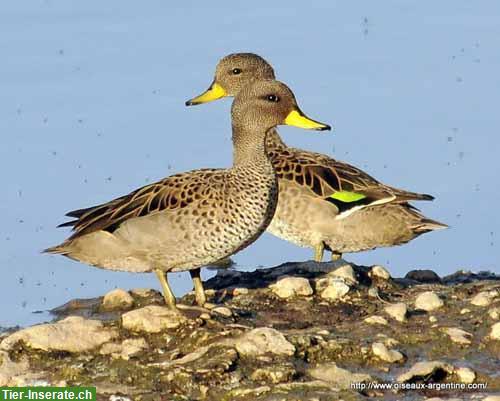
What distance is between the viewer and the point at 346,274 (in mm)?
8477

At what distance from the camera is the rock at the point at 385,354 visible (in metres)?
7.15

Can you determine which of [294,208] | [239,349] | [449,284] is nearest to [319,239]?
[294,208]

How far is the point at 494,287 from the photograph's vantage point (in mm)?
8477

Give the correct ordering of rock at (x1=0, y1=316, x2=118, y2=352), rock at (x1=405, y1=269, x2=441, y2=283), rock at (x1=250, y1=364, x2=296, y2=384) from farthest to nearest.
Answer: rock at (x1=405, y1=269, x2=441, y2=283) < rock at (x1=0, y1=316, x2=118, y2=352) < rock at (x1=250, y1=364, x2=296, y2=384)

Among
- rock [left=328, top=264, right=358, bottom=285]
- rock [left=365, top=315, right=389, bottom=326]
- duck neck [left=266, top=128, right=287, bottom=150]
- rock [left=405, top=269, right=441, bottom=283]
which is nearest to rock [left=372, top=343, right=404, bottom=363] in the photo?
rock [left=365, top=315, right=389, bottom=326]

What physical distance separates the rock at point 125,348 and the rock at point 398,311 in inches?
52.1

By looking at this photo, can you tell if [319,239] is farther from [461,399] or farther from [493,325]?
[461,399]

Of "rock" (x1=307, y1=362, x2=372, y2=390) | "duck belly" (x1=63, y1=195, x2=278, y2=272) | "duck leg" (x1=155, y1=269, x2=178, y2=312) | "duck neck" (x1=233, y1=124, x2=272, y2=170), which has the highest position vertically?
"duck neck" (x1=233, y1=124, x2=272, y2=170)

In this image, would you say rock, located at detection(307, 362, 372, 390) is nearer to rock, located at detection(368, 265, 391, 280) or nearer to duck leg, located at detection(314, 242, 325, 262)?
rock, located at detection(368, 265, 391, 280)

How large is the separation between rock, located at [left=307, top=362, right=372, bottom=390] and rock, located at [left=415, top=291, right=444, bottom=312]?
116 cm

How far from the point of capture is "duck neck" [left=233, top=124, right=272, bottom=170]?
8.16 metres

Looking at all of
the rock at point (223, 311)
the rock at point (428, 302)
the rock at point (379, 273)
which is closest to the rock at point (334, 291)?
the rock at point (428, 302)

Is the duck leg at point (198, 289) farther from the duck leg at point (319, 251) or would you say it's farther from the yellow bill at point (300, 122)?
the duck leg at point (319, 251)

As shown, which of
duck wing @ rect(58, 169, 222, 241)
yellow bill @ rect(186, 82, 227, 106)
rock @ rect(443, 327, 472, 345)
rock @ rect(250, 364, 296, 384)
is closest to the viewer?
rock @ rect(250, 364, 296, 384)
